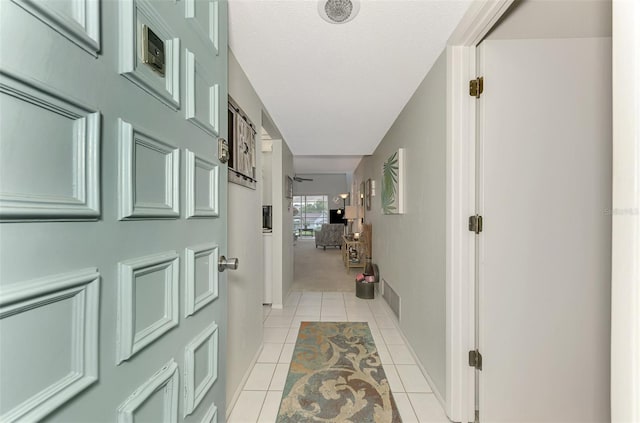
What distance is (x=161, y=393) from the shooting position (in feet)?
2.10

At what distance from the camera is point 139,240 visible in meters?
0.58

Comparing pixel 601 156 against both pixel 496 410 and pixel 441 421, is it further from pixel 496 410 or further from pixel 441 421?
pixel 441 421

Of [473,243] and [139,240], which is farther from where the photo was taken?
[473,243]

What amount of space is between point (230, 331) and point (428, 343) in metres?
1.36

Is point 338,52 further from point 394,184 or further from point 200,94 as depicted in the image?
point 394,184

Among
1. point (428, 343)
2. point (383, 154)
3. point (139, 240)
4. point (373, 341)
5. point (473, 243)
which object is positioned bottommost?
point (373, 341)

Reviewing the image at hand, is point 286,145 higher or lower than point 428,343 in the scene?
higher

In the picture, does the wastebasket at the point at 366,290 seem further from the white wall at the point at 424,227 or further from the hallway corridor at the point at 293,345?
the white wall at the point at 424,227

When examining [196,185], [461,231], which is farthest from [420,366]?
[196,185]

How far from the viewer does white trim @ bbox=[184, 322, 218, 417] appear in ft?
2.44

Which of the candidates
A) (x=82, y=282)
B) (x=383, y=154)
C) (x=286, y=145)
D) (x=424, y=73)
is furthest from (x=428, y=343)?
(x=286, y=145)

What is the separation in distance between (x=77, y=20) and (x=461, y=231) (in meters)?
1.64

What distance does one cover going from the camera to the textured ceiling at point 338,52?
1.27 metres

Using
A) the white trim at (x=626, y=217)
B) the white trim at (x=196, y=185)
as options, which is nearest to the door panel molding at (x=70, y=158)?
the white trim at (x=196, y=185)
